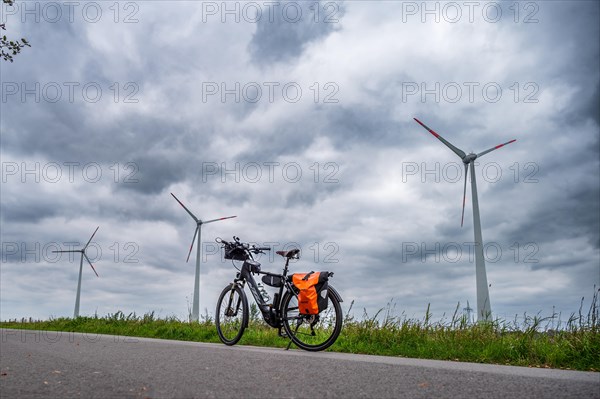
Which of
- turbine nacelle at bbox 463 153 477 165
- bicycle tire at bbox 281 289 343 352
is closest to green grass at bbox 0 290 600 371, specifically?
bicycle tire at bbox 281 289 343 352

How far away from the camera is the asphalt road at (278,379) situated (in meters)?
4.16

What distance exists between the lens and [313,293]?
7332 mm

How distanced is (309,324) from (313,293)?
69 cm

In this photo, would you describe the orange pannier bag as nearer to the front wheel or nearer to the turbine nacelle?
the front wheel

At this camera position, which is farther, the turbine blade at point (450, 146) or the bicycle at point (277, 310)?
the turbine blade at point (450, 146)

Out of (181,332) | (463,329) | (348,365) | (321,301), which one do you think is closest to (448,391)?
(348,365)

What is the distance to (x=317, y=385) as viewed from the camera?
4.47 meters

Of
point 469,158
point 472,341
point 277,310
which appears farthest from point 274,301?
point 469,158

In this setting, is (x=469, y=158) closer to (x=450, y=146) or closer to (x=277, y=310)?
(x=450, y=146)

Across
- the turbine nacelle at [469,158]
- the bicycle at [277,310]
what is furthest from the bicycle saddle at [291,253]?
the turbine nacelle at [469,158]

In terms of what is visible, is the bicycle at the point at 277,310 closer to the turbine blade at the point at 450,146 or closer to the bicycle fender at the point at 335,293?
the bicycle fender at the point at 335,293

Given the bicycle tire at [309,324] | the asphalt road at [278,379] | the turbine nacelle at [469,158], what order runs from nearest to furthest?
the asphalt road at [278,379] → the bicycle tire at [309,324] → the turbine nacelle at [469,158]

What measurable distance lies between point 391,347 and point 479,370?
281 centimetres

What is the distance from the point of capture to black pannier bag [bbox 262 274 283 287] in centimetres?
815
